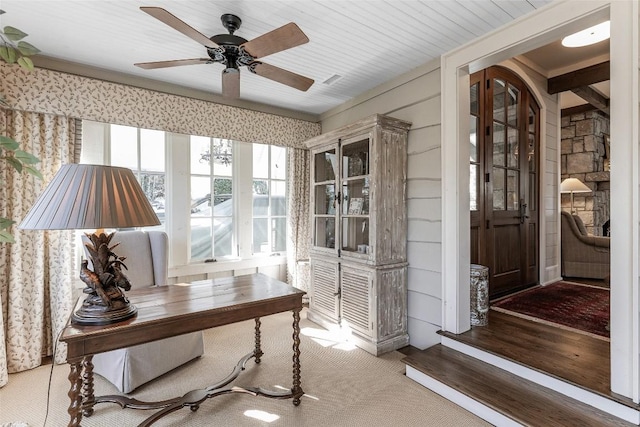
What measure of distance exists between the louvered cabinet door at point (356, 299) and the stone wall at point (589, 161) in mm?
5503

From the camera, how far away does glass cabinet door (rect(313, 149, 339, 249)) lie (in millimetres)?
3385

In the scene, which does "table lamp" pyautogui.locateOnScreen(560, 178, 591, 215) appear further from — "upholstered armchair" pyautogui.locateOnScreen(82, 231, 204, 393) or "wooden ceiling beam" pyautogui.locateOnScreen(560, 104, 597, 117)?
"upholstered armchair" pyautogui.locateOnScreen(82, 231, 204, 393)

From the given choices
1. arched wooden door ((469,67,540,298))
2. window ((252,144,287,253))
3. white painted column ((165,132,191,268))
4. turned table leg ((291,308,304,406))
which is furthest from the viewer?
window ((252,144,287,253))

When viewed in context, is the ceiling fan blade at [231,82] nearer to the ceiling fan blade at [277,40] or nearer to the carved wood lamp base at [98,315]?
the ceiling fan blade at [277,40]

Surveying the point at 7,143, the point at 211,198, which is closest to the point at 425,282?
the point at 211,198

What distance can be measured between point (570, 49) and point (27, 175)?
17.9 feet

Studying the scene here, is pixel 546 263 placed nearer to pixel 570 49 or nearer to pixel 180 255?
pixel 570 49

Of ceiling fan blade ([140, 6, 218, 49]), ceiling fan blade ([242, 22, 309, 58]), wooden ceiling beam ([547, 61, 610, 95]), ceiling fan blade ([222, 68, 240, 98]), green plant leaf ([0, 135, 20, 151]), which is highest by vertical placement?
wooden ceiling beam ([547, 61, 610, 95])

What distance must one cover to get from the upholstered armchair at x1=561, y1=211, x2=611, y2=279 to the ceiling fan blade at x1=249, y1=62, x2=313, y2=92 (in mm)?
4441

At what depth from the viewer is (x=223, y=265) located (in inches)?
147

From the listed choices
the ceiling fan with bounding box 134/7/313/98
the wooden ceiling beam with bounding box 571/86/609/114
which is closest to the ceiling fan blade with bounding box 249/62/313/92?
the ceiling fan with bounding box 134/7/313/98

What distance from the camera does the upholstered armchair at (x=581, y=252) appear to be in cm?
429

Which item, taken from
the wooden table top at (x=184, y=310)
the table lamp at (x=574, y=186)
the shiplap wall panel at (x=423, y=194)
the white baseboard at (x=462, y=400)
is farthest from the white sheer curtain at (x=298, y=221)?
the table lamp at (x=574, y=186)

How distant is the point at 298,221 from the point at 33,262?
2660 mm
